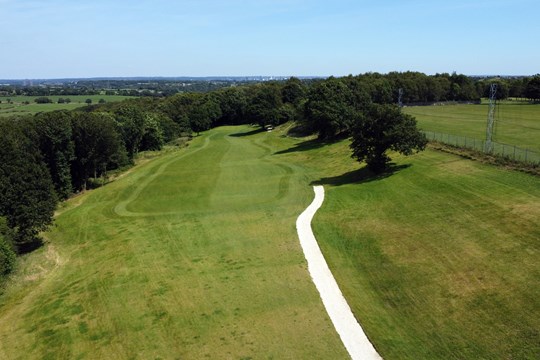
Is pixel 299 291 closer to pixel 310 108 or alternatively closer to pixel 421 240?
pixel 421 240

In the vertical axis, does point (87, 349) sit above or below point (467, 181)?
below

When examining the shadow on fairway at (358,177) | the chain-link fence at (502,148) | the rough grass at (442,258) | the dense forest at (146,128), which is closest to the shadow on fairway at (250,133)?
the dense forest at (146,128)

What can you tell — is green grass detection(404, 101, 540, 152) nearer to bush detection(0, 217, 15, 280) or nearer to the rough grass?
the rough grass

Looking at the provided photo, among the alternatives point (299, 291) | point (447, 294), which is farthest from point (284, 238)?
point (447, 294)

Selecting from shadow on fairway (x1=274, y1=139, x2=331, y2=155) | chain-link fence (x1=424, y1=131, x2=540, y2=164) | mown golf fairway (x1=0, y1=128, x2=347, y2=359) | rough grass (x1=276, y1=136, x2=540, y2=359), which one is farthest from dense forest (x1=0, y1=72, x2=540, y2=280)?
rough grass (x1=276, y1=136, x2=540, y2=359)

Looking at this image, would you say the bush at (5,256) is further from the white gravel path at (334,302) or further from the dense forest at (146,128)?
the white gravel path at (334,302)

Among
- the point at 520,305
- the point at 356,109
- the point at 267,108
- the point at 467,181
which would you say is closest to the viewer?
the point at 520,305
